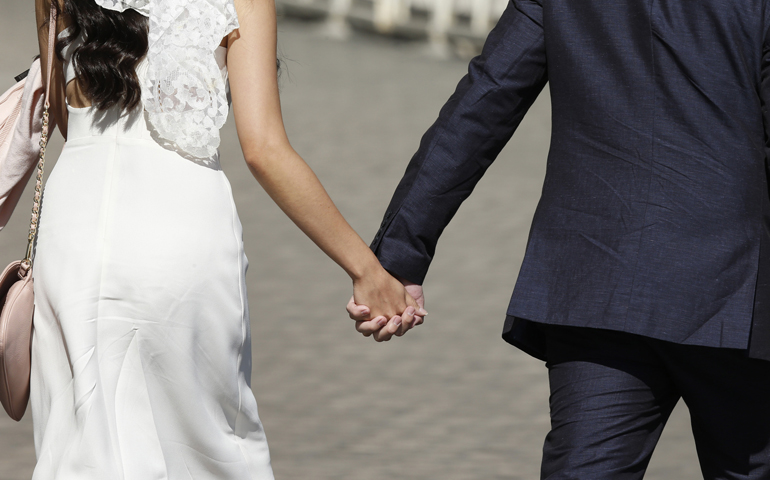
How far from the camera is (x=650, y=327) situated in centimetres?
212

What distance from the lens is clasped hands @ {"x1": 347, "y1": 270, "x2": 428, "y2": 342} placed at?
2.58 meters

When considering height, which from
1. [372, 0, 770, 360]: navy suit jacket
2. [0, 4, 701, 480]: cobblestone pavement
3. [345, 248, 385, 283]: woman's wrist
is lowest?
[0, 4, 701, 480]: cobblestone pavement

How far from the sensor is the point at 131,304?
2.15m

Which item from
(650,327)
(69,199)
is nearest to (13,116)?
(69,199)

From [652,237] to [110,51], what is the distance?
1204 millimetres

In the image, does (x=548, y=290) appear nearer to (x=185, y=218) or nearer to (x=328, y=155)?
(x=185, y=218)

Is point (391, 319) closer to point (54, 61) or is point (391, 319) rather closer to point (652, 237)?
point (652, 237)

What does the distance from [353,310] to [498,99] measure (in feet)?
2.18

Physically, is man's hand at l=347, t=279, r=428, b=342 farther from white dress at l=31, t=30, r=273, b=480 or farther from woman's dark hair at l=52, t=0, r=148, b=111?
woman's dark hair at l=52, t=0, r=148, b=111

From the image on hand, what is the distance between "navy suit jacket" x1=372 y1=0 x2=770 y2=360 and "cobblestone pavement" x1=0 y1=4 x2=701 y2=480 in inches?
29.1

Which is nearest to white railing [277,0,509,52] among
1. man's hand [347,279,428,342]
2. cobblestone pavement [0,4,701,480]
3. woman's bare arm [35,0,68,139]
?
cobblestone pavement [0,4,701,480]

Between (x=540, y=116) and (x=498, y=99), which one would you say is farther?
(x=540, y=116)

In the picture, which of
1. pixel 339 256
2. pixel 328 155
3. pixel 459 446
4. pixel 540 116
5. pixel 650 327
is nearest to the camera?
pixel 650 327

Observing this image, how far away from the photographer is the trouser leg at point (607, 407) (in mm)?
2170
